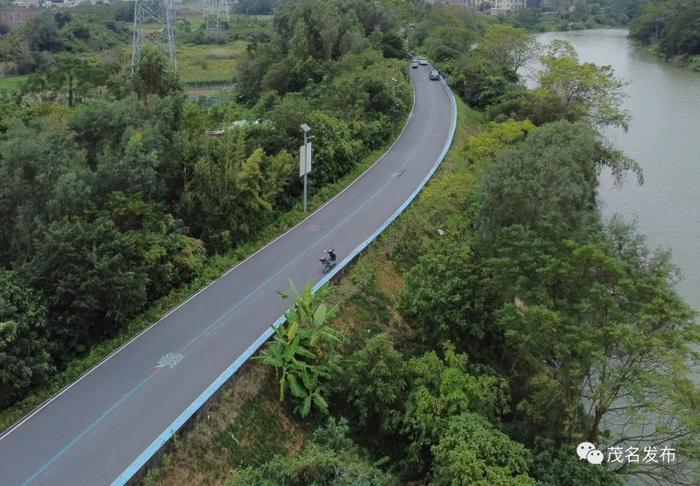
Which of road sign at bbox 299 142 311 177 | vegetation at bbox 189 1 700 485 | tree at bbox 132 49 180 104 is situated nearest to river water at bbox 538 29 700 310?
vegetation at bbox 189 1 700 485

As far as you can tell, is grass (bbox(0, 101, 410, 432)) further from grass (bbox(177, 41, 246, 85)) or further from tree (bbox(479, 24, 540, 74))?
grass (bbox(177, 41, 246, 85))


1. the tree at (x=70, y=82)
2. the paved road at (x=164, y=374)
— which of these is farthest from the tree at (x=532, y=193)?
the tree at (x=70, y=82)

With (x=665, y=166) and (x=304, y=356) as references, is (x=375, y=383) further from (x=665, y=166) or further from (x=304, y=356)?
(x=665, y=166)

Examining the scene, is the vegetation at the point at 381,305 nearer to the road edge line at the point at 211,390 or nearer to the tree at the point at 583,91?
the road edge line at the point at 211,390

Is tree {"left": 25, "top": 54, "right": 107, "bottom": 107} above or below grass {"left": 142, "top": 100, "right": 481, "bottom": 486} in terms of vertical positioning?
above

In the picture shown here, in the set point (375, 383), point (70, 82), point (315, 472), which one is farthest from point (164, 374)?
point (70, 82)
